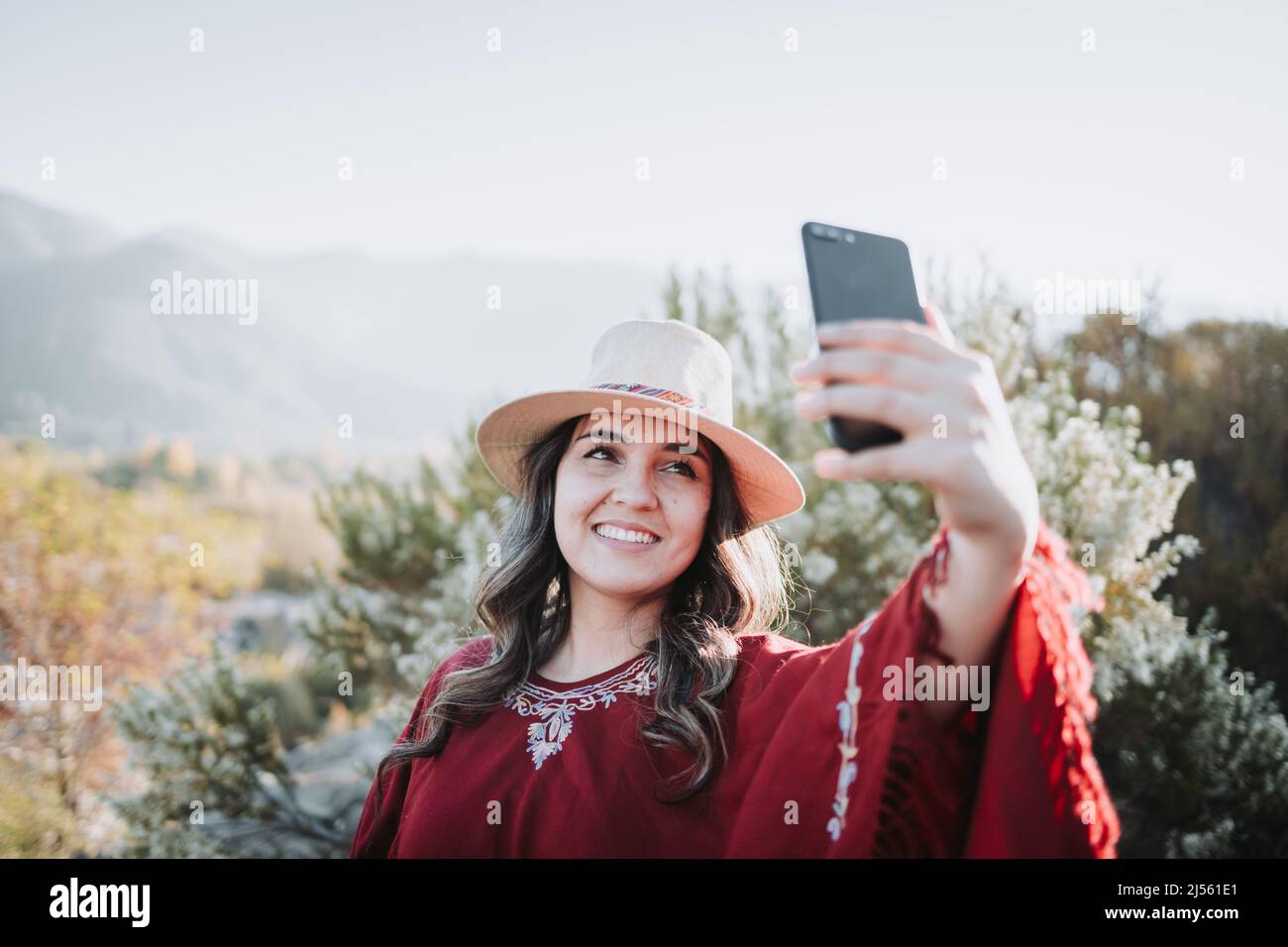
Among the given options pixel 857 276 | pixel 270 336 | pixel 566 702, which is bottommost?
pixel 566 702

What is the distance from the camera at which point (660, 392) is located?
194 cm

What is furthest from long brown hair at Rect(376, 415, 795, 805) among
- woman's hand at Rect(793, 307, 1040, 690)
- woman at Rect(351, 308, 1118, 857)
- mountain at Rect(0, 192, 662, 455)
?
mountain at Rect(0, 192, 662, 455)

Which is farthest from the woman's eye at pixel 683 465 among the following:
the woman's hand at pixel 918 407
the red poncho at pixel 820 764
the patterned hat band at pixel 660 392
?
the woman's hand at pixel 918 407

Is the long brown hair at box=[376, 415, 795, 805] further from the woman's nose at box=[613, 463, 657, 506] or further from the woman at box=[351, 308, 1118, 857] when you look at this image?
the woman's nose at box=[613, 463, 657, 506]

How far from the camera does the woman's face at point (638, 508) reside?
74.9 inches

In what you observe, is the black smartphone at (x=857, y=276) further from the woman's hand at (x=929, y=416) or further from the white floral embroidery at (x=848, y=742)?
the white floral embroidery at (x=848, y=742)

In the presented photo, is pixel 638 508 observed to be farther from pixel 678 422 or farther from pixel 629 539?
pixel 678 422

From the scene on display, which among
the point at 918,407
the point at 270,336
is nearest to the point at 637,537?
the point at 918,407

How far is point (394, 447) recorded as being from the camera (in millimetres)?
21047

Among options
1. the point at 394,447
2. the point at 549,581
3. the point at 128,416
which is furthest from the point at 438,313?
the point at 549,581

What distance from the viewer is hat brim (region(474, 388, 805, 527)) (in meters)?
1.91

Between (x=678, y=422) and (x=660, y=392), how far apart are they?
→ 0.26 feet

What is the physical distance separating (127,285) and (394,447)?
936 centimetres
